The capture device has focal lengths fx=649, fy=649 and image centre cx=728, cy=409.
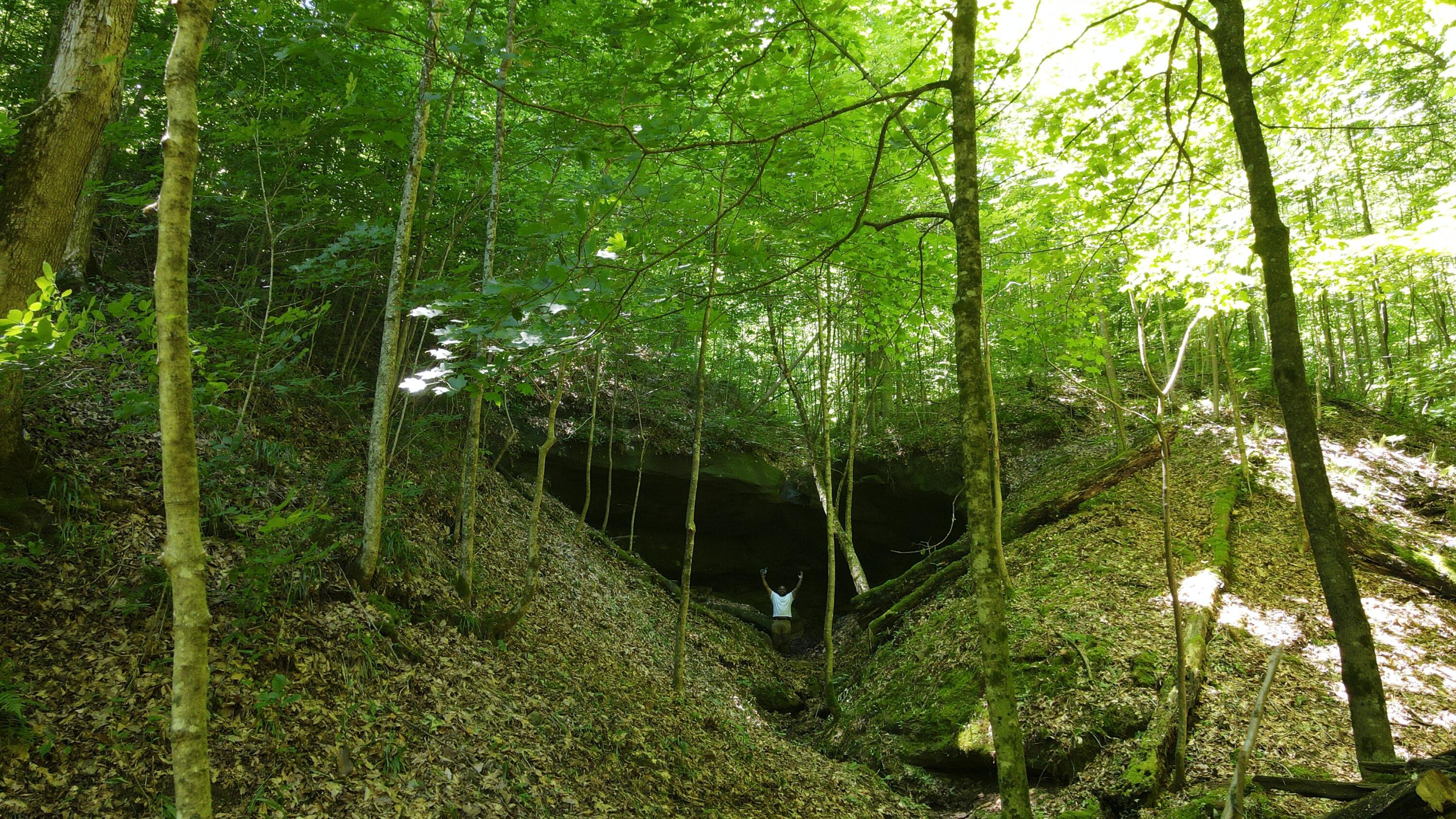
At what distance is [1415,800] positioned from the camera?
8.41 feet

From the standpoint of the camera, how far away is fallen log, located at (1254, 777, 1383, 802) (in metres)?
2.91

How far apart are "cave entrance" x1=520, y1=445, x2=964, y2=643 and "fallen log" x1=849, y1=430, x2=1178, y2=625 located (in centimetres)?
219

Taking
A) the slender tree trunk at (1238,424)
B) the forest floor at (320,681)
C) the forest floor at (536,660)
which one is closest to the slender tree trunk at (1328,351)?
the slender tree trunk at (1238,424)

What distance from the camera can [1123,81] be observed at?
5.25 metres

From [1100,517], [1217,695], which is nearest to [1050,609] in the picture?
[1217,695]

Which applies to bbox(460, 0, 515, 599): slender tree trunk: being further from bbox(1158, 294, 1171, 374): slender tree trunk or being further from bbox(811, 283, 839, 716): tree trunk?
bbox(1158, 294, 1171, 374): slender tree trunk

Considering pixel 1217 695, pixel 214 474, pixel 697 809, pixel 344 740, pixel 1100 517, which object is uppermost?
pixel 214 474

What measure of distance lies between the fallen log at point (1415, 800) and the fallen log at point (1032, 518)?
783 cm

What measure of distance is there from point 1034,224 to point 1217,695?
248 inches

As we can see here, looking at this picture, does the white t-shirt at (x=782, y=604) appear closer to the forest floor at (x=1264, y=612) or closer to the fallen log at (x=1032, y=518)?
the fallen log at (x=1032, y=518)

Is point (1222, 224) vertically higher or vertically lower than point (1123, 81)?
lower

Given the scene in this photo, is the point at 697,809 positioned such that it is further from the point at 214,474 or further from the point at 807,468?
the point at 807,468

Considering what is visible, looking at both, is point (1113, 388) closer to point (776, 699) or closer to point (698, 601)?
point (776, 699)

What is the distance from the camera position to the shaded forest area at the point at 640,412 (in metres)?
3.38
